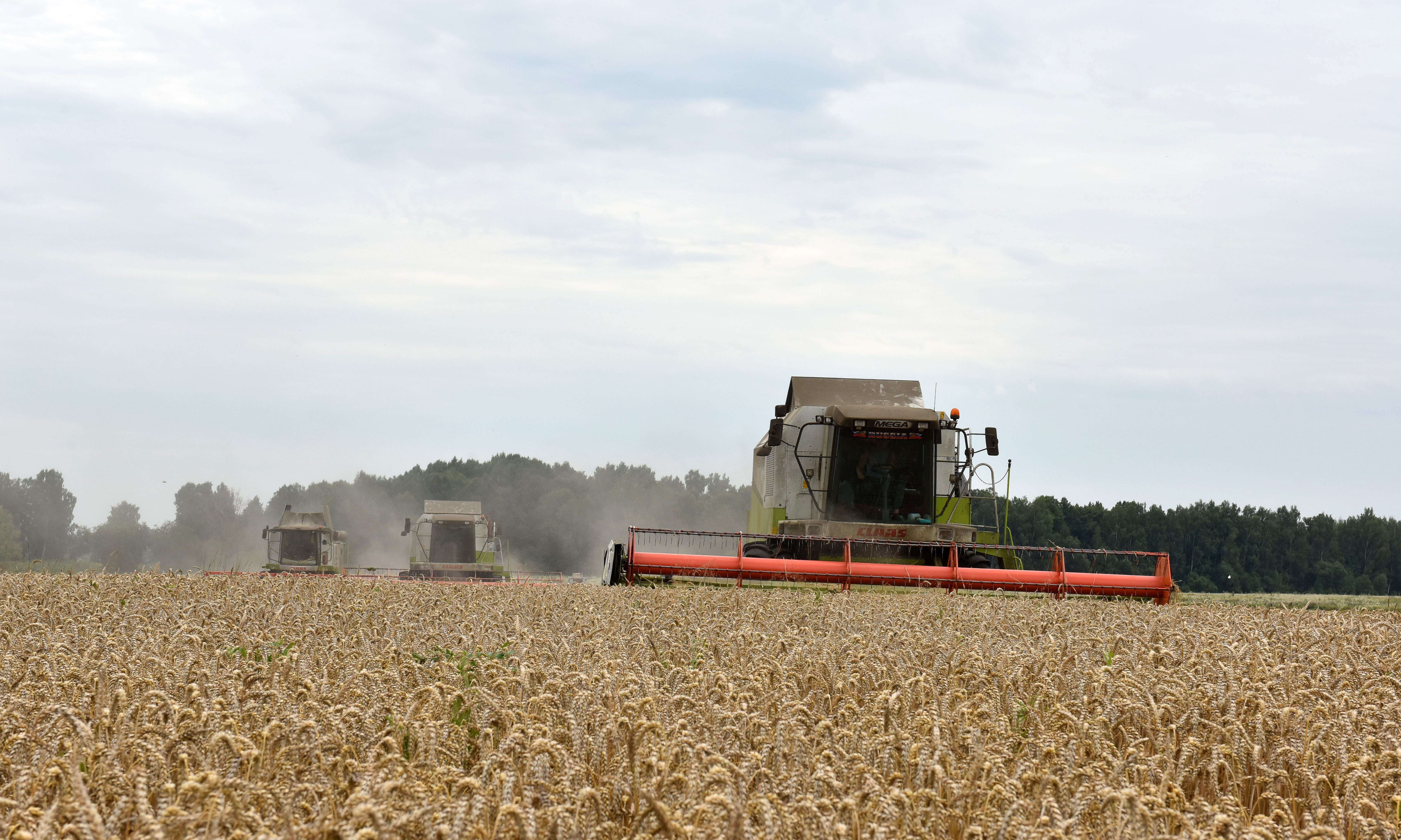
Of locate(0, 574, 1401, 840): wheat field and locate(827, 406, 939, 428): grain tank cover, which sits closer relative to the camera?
locate(0, 574, 1401, 840): wheat field

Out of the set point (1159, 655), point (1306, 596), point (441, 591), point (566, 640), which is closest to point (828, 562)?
point (441, 591)

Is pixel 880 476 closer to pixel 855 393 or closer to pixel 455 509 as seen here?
pixel 855 393

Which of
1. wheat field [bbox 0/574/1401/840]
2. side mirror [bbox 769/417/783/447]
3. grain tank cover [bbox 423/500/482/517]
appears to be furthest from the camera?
grain tank cover [bbox 423/500/482/517]

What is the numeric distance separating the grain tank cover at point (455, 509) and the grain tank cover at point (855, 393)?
796 inches

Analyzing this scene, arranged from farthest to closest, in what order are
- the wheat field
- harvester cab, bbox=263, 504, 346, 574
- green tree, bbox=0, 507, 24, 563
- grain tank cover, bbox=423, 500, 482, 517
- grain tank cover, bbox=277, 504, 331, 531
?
1. green tree, bbox=0, 507, 24, 563
2. grain tank cover, bbox=423, 500, 482, 517
3. grain tank cover, bbox=277, 504, 331, 531
4. harvester cab, bbox=263, 504, 346, 574
5. the wheat field

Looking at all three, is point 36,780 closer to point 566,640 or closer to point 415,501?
point 566,640

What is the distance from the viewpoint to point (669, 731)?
3156mm

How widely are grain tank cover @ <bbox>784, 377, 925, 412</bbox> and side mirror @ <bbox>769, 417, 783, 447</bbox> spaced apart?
166 cm

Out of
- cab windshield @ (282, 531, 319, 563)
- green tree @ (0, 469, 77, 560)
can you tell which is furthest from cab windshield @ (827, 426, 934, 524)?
green tree @ (0, 469, 77, 560)

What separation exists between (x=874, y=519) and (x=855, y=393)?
2.51 metres

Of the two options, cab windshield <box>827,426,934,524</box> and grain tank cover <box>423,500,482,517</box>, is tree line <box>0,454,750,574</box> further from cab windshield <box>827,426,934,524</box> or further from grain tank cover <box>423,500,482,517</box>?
cab windshield <box>827,426,934,524</box>

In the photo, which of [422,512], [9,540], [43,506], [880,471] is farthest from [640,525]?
[43,506]

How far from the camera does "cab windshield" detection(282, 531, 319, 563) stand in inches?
1321

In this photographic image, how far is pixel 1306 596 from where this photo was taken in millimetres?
24344
